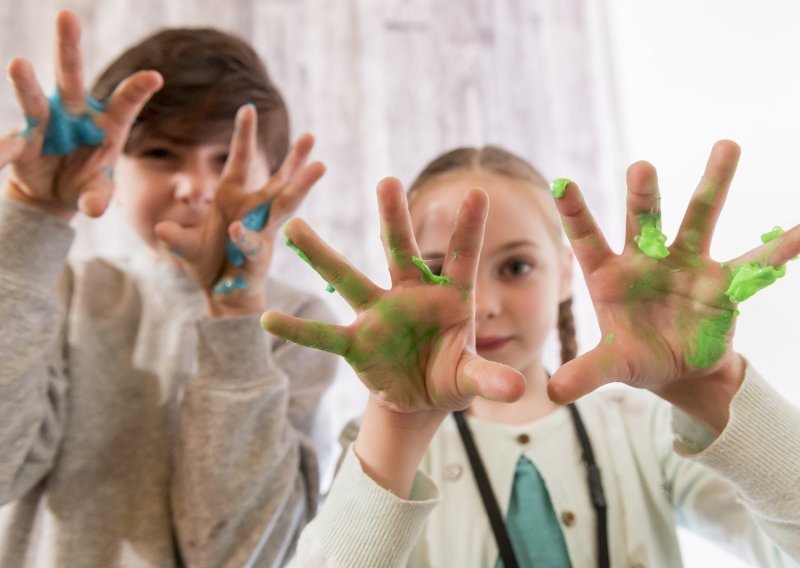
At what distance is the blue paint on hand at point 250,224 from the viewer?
73cm

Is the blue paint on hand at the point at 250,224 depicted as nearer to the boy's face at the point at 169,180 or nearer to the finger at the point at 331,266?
the boy's face at the point at 169,180

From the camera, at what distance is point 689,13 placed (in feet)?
3.53

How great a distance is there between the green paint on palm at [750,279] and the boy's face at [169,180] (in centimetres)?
59

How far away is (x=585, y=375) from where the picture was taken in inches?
17.9

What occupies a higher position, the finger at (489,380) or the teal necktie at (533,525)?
the finger at (489,380)

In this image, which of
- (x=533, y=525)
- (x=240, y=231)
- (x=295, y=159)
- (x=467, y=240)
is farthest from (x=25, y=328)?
(x=533, y=525)

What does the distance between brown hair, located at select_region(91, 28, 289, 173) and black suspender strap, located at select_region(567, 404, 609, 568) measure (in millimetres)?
591

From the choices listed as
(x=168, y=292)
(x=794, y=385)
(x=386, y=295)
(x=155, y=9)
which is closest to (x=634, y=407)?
(x=794, y=385)

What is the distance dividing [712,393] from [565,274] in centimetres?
36

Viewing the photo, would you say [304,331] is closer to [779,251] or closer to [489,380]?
[489,380]

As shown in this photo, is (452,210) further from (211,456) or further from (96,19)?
(96,19)

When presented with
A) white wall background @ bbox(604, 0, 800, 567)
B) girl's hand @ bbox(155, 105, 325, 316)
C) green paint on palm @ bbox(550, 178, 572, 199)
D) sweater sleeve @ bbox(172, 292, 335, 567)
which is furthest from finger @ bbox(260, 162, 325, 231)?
white wall background @ bbox(604, 0, 800, 567)

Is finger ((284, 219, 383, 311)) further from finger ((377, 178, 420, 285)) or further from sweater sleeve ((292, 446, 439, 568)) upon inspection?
sweater sleeve ((292, 446, 439, 568))

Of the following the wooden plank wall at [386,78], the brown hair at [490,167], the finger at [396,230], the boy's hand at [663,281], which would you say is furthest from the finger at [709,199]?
the wooden plank wall at [386,78]
